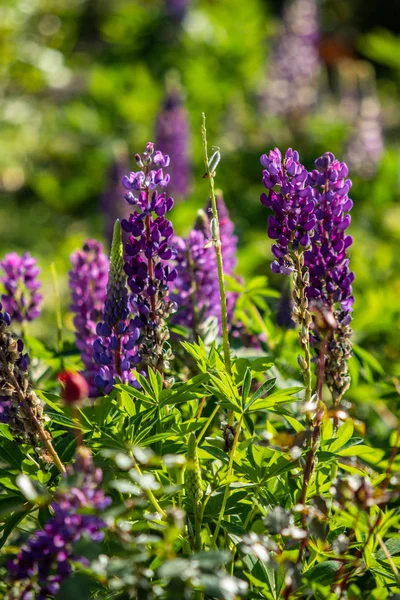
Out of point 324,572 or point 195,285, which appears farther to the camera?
point 195,285

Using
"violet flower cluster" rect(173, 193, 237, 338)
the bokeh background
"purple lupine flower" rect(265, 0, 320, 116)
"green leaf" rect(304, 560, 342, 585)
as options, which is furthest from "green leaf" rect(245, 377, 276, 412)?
"purple lupine flower" rect(265, 0, 320, 116)

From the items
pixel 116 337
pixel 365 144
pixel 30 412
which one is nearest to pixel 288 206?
pixel 116 337

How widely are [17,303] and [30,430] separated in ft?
2.45

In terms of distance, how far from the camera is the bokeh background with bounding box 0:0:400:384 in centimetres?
444

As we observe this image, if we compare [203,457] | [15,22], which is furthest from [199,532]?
[15,22]

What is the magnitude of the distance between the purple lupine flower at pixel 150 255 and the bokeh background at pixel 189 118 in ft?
5.40

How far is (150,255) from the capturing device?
56.5 inches

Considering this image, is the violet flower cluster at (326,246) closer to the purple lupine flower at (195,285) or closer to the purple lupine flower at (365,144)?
the purple lupine flower at (195,285)

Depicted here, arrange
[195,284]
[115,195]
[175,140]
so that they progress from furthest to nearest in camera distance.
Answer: [175,140]
[115,195]
[195,284]

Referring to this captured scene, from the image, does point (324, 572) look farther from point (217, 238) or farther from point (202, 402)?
point (217, 238)

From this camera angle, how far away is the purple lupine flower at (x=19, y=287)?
79.3 inches

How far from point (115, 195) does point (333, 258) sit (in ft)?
9.43

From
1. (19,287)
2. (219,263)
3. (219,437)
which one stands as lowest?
(219,437)

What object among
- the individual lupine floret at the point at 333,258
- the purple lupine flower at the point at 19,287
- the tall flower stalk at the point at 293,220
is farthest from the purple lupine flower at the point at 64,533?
the purple lupine flower at the point at 19,287
